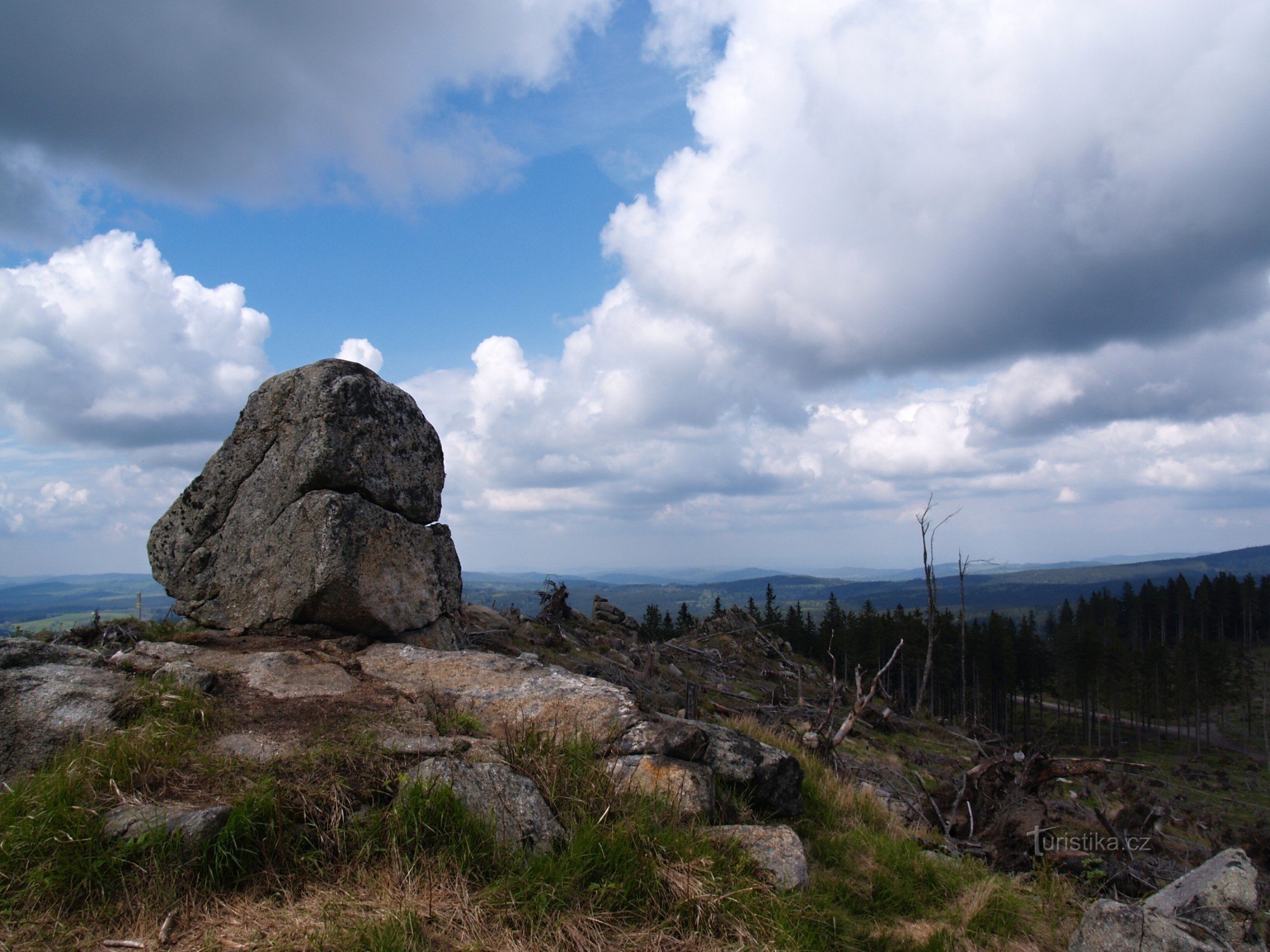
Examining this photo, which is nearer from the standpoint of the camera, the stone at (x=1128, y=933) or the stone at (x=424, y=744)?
the stone at (x=1128, y=933)

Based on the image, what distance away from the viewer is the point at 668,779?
656 cm

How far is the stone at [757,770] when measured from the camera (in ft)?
25.1

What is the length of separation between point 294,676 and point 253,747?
78.2 inches

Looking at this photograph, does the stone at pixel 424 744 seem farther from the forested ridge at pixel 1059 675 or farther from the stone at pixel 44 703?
the forested ridge at pixel 1059 675

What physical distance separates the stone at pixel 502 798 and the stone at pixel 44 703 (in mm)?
3227

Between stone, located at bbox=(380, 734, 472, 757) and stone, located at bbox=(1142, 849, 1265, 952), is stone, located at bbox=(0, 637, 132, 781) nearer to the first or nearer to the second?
stone, located at bbox=(380, 734, 472, 757)

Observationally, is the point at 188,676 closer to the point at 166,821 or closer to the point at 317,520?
the point at 166,821

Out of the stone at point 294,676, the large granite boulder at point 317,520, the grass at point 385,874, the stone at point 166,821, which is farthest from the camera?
the large granite boulder at point 317,520

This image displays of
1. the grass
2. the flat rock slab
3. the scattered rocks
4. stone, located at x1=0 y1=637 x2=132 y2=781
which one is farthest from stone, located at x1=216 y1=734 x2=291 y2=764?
the scattered rocks

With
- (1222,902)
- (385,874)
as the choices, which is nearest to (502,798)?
(385,874)

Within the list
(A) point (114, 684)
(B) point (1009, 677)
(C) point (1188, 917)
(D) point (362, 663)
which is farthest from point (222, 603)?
(B) point (1009, 677)

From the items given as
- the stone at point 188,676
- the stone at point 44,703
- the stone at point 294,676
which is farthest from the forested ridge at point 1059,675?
the stone at point 44,703

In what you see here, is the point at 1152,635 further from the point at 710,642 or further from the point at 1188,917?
the point at 1188,917

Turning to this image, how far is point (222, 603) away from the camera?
405 inches
